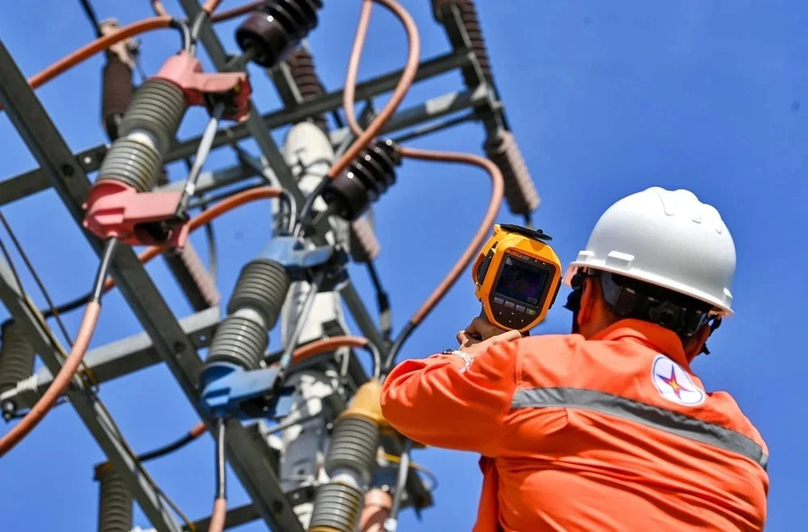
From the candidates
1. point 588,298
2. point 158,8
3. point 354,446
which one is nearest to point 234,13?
point 158,8

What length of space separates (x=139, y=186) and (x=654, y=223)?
2.49 m

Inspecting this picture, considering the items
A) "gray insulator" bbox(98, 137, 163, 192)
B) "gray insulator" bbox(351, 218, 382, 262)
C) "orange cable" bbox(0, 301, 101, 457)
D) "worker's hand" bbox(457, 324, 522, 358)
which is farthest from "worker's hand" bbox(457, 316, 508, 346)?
"gray insulator" bbox(351, 218, 382, 262)

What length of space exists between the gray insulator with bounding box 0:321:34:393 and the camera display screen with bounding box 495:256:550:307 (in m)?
3.23

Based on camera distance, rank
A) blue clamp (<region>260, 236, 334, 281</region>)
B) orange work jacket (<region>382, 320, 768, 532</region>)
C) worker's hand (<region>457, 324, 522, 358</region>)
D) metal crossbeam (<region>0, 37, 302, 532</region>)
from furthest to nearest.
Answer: blue clamp (<region>260, 236, 334, 281</region>) → metal crossbeam (<region>0, 37, 302, 532</region>) → worker's hand (<region>457, 324, 522, 358</region>) → orange work jacket (<region>382, 320, 768, 532</region>)

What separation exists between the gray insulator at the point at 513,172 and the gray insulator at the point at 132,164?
2.56 m

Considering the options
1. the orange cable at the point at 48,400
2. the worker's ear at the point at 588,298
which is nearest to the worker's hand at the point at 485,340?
the worker's ear at the point at 588,298

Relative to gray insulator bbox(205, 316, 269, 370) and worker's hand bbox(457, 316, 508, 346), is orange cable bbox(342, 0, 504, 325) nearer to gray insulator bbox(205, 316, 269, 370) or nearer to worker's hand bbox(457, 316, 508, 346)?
gray insulator bbox(205, 316, 269, 370)

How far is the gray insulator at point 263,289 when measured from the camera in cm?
550

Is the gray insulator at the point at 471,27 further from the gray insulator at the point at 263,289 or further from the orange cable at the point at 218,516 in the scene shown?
the orange cable at the point at 218,516

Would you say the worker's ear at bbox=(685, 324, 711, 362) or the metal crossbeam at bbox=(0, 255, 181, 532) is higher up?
the worker's ear at bbox=(685, 324, 711, 362)

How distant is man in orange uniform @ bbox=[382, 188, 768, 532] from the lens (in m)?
2.70

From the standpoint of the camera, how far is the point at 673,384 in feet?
9.25

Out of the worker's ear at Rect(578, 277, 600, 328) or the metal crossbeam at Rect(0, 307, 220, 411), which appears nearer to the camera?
the worker's ear at Rect(578, 277, 600, 328)

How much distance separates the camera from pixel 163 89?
17.9 ft
